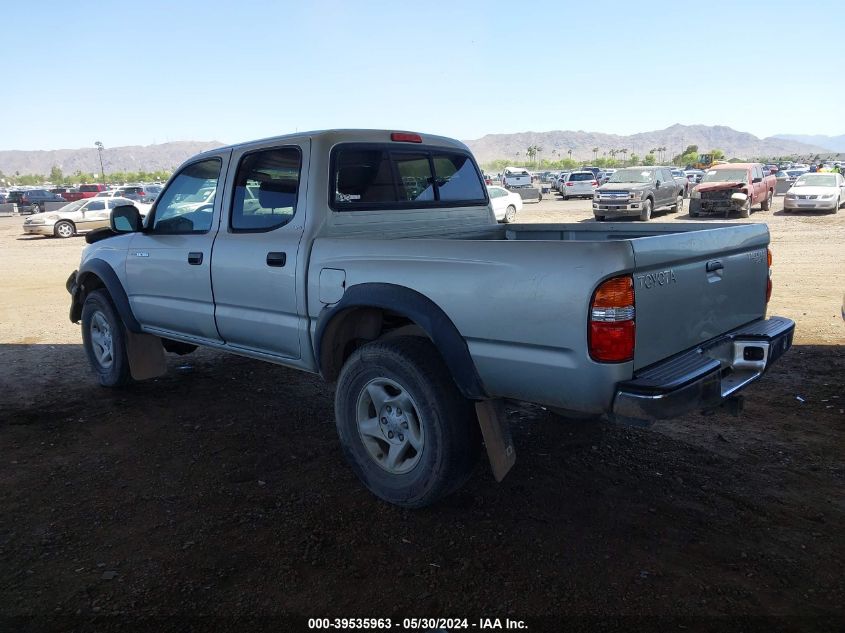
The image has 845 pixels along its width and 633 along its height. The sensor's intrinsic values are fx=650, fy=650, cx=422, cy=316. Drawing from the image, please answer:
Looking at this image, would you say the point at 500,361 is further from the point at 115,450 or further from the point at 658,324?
the point at 115,450

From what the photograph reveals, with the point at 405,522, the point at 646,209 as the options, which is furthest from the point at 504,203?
the point at 405,522

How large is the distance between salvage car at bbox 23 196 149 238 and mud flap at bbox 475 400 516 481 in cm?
2393

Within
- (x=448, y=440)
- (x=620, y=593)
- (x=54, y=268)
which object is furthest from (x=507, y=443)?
(x=54, y=268)

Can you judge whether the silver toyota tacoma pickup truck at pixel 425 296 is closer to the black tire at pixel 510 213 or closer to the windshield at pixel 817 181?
the black tire at pixel 510 213

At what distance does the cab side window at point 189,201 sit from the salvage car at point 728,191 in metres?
20.8

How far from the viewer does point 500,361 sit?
3023mm

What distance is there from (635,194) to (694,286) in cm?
1986

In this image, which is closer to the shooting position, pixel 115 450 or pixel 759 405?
pixel 115 450

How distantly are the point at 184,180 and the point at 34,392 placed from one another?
8.42 ft

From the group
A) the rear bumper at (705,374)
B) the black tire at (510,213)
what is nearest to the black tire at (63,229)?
the black tire at (510,213)

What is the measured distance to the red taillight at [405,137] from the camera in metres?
4.48

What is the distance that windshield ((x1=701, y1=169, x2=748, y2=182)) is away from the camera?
22719mm

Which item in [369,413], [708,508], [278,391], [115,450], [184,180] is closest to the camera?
[708,508]

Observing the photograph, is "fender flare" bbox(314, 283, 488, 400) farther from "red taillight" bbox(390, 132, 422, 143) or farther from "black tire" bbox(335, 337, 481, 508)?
"red taillight" bbox(390, 132, 422, 143)
